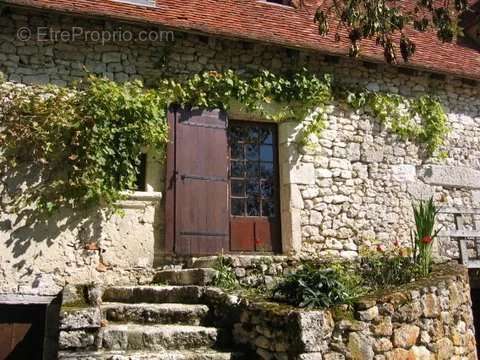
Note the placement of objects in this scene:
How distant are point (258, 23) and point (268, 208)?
260 centimetres

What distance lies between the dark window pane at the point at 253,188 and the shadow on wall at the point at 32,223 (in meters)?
2.04

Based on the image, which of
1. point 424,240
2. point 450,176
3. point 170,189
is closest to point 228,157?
point 170,189

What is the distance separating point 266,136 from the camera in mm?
7055

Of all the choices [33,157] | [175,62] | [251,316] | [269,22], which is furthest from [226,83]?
[251,316]

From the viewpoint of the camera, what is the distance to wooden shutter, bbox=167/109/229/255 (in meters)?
6.11

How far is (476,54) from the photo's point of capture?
28.6 feet

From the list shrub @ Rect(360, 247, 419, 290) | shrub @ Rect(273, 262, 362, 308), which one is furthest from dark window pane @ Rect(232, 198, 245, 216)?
shrub @ Rect(273, 262, 362, 308)

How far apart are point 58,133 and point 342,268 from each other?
345 centimetres

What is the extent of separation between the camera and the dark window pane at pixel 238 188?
6.73 meters

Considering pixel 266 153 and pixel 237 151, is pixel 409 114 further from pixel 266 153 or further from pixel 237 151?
pixel 237 151

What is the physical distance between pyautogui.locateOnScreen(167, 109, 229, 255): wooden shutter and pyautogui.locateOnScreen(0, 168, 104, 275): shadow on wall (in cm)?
97

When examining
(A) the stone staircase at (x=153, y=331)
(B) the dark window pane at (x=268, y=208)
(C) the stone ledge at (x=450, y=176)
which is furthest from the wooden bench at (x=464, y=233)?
(A) the stone staircase at (x=153, y=331)

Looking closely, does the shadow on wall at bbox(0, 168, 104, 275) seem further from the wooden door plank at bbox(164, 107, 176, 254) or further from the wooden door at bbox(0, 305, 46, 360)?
the wooden door plank at bbox(164, 107, 176, 254)

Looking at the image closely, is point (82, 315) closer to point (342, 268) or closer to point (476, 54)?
point (342, 268)
